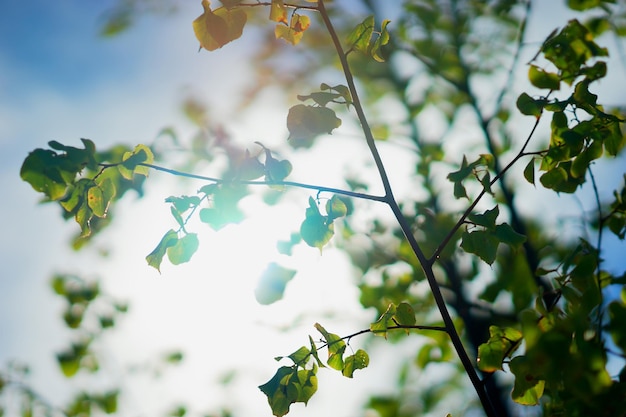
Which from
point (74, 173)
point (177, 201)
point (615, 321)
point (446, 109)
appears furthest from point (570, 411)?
point (446, 109)

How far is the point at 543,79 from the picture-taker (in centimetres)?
100

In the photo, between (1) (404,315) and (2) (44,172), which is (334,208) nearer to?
(1) (404,315)

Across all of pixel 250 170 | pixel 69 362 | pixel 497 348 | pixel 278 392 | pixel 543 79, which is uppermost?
pixel 69 362

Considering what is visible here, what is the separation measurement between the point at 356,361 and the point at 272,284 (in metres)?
0.26

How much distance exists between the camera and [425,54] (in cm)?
226

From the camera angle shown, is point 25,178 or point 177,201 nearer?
point 25,178

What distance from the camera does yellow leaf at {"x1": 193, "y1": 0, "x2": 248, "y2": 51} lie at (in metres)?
0.80

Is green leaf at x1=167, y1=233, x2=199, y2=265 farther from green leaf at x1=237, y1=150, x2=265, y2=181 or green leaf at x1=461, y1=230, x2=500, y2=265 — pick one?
green leaf at x1=461, y1=230, x2=500, y2=265

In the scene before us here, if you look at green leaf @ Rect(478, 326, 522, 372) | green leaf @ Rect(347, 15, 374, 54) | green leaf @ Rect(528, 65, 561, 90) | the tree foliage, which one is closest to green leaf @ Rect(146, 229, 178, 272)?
the tree foliage

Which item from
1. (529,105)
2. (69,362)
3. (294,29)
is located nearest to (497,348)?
(529,105)

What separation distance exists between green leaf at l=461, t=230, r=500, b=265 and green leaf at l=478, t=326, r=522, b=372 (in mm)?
A: 140

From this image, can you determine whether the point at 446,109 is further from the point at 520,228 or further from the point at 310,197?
the point at 310,197

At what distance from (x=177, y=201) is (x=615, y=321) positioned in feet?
2.25

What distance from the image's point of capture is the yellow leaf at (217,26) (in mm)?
798
